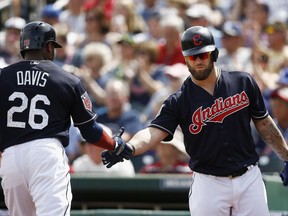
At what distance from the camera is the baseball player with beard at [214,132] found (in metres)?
6.20

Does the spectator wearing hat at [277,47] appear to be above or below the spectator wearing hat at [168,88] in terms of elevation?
above

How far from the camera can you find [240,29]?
10.9 metres

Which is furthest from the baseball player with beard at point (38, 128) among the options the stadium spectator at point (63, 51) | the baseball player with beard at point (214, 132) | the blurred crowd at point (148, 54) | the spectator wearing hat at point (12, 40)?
the spectator wearing hat at point (12, 40)

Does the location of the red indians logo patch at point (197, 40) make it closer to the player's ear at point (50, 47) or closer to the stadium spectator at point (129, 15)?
the player's ear at point (50, 47)

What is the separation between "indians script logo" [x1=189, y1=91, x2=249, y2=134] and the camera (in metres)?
6.27

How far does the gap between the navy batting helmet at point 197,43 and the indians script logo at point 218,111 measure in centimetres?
35

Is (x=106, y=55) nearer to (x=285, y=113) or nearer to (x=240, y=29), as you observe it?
(x=240, y=29)

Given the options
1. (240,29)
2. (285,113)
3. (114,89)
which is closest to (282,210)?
(285,113)

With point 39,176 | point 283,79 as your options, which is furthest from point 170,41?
point 39,176

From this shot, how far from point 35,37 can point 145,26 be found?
6.13 metres

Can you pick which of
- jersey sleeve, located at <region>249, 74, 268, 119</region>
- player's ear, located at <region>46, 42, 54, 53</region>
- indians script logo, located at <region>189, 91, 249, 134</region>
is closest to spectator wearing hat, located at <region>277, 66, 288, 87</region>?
jersey sleeve, located at <region>249, 74, 268, 119</region>

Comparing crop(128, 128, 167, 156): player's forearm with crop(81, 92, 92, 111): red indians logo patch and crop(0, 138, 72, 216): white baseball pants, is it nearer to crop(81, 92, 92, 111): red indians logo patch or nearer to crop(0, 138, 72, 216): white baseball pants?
crop(81, 92, 92, 111): red indians logo patch

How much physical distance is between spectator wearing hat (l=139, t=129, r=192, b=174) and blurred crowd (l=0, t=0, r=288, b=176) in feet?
0.03

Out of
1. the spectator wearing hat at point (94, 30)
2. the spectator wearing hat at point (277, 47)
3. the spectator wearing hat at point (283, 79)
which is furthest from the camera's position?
the spectator wearing hat at point (94, 30)
